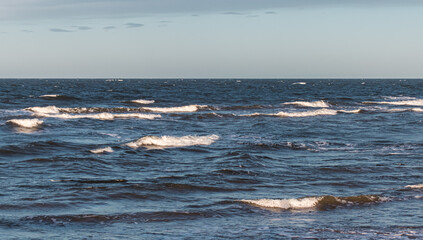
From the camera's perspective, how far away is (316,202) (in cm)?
1316

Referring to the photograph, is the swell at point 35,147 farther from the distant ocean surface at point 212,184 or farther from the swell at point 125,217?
the swell at point 125,217

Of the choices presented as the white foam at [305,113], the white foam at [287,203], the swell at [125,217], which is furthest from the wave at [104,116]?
the swell at [125,217]

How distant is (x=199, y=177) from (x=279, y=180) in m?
2.07

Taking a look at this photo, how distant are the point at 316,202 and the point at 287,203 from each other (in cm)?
67

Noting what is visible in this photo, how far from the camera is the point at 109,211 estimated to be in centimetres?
1225

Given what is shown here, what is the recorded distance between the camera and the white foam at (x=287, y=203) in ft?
42.0

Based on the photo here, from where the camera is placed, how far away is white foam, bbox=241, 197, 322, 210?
12812 mm

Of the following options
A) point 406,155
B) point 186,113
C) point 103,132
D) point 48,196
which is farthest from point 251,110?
point 48,196

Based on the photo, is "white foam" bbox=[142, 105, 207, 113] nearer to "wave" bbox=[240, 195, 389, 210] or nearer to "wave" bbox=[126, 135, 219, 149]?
"wave" bbox=[126, 135, 219, 149]

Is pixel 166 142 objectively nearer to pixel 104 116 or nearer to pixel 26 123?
pixel 26 123

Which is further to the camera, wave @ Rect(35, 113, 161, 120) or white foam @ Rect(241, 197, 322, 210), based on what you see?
wave @ Rect(35, 113, 161, 120)

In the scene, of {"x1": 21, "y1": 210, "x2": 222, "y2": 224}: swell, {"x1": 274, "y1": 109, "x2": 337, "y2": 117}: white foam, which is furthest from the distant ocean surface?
{"x1": 274, "y1": 109, "x2": 337, "y2": 117}: white foam

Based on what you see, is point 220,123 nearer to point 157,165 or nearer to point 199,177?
point 157,165

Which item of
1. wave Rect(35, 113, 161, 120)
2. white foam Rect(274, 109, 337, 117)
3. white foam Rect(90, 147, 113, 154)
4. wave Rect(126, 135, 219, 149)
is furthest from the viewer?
white foam Rect(274, 109, 337, 117)
